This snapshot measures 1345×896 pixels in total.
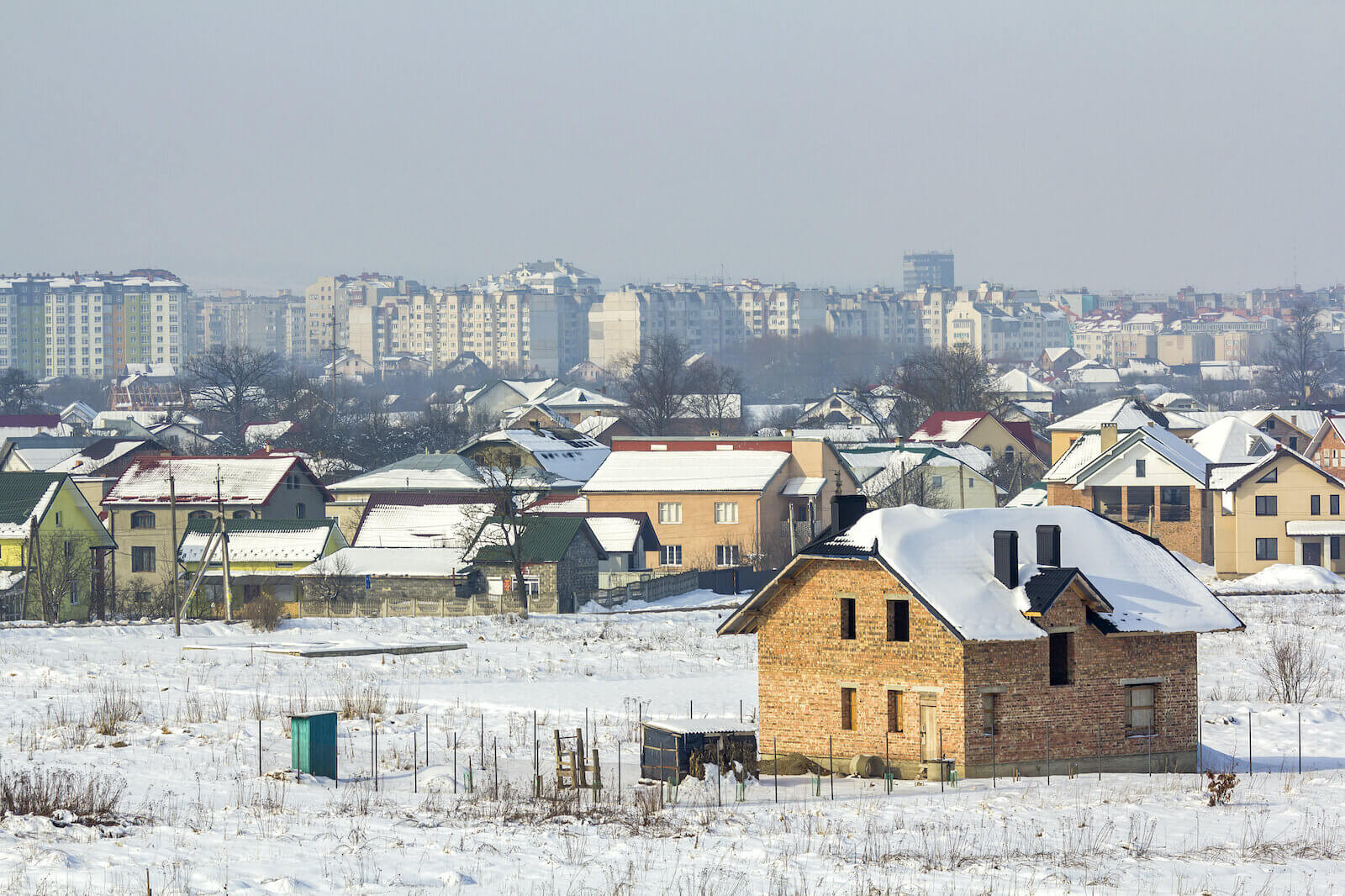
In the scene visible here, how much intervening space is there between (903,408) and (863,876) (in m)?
105

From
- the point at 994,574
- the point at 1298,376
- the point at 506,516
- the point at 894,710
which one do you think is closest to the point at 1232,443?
the point at 506,516

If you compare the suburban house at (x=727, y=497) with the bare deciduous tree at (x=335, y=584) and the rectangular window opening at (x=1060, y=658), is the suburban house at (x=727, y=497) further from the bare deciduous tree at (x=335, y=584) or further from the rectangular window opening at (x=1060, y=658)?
the rectangular window opening at (x=1060, y=658)

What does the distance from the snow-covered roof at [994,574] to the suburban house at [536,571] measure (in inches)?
1107

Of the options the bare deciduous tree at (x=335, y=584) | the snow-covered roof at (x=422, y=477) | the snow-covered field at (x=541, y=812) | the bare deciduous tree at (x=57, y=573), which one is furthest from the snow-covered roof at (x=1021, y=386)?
the snow-covered field at (x=541, y=812)

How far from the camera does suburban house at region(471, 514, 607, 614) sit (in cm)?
5456

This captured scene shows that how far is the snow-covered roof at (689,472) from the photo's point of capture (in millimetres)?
67188

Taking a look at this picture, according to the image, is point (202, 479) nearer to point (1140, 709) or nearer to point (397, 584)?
point (397, 584)

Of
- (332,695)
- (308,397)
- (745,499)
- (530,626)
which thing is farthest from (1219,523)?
(308,397)

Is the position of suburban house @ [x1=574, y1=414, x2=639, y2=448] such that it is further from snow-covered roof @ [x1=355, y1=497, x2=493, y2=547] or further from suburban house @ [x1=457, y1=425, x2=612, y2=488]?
snow-covered roof @ [x1=355, y1=497, x2=493, y2=547]

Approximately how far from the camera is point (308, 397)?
129500 millimetres

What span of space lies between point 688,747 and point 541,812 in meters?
3.97

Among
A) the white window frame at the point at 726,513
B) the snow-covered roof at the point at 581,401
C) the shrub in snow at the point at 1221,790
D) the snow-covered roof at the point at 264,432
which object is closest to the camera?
the shrub in snow at the point at 1221,790

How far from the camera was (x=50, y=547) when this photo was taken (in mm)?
55906

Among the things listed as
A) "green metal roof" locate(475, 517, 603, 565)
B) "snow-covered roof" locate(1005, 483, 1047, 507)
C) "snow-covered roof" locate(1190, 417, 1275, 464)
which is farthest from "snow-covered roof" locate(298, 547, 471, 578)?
"snow-covered roof" locate(1190, 417, 1275, 464)
